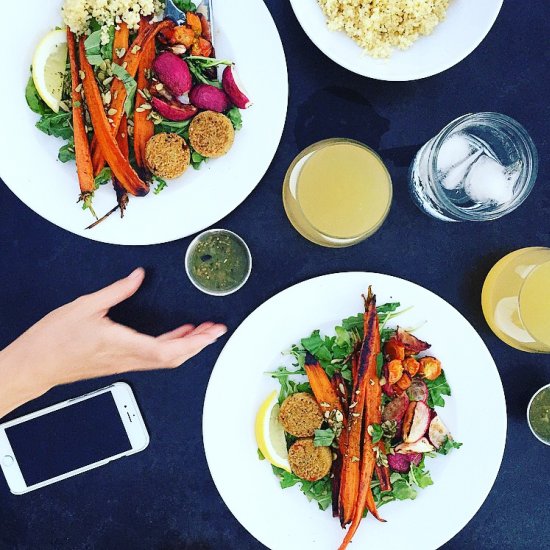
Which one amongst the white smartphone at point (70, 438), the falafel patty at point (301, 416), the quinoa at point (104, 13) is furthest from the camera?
the white smartphone at point (70, 438)

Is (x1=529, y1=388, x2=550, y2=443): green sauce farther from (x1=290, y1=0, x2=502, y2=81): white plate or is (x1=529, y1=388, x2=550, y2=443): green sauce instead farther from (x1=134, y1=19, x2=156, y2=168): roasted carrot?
(x1=134, y1=19, x2=156, y2=168): roasted carrot

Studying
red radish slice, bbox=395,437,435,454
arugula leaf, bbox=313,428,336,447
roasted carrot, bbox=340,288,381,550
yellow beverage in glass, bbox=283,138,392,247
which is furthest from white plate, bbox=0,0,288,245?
red radish slice, bbox=395,437,435,454

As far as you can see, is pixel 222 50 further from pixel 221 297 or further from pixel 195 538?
pixel 195 538

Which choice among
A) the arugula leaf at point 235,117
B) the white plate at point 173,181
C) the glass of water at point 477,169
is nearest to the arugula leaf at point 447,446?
the glass of water at point 477,169

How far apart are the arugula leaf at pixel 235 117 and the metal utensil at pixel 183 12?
170 mm

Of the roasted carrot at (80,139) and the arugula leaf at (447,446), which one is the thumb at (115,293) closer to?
the roasted carrot at (80,139)

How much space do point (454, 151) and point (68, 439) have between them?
3.56ft

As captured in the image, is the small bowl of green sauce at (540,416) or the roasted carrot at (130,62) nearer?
the roasted carrot at (130,62)

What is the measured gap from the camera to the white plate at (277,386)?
1.34 metres

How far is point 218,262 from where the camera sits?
139cm

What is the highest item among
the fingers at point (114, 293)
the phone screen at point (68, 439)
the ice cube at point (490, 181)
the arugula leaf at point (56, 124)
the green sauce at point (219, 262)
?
the arugula leaf at point (56, 124)

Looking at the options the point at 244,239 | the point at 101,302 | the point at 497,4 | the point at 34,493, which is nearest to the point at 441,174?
the point at 497,4

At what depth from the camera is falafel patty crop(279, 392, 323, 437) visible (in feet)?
4.33

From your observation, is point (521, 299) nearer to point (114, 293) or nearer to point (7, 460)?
point (114, 293)
